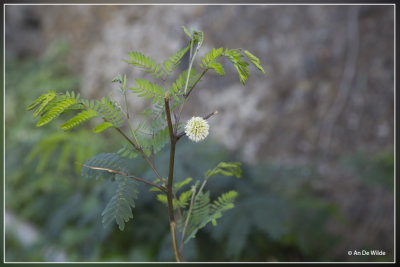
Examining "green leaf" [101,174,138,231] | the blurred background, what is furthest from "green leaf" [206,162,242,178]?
the blurred background

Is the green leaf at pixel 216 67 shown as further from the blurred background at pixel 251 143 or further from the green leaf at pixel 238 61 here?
the blurred background at pixel 251 143

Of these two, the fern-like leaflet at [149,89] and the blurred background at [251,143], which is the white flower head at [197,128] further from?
the blurred background at [251,143]

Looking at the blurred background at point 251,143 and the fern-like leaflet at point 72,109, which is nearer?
the fern-like leaflet at point 72,109

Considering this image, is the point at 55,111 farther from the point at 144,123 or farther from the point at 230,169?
the point at 230,169

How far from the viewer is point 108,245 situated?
4.69 ft

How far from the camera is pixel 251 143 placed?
7.61ft

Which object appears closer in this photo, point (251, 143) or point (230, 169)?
point (230, 169)

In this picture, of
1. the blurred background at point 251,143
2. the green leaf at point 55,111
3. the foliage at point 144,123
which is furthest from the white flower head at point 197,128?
the blurred background at point 251,143

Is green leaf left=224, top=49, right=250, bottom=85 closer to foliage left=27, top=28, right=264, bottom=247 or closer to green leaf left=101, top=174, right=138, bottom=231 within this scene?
foliage left=27, top=28, right=264, bottom=247

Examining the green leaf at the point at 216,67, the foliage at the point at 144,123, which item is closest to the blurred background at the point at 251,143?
the foliage at the point at 144,123

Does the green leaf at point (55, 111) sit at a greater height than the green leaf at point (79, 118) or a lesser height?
greater

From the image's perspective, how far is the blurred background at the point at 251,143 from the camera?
1371mm

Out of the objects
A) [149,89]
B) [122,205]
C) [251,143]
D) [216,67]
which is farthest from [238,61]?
[251,143]

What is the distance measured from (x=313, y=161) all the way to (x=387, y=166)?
60cm
